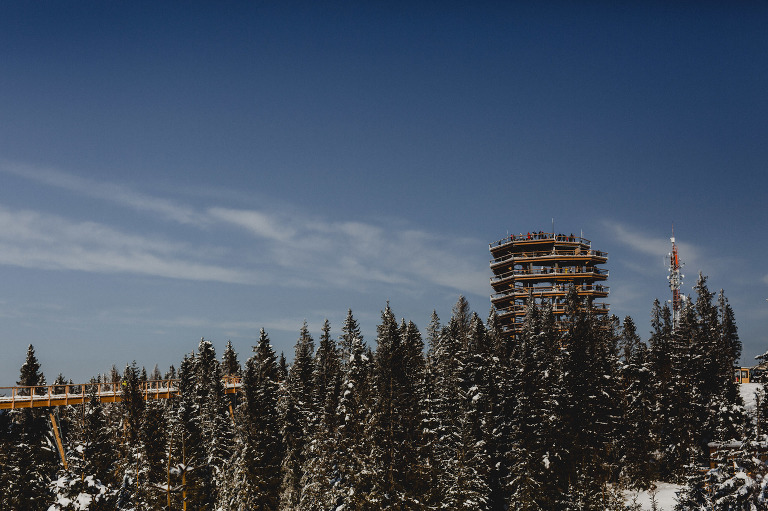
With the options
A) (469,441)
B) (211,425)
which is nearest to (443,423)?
(469,441)

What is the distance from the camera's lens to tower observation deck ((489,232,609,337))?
4884 inches

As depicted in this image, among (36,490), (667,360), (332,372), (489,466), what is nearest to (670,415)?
(667,360)

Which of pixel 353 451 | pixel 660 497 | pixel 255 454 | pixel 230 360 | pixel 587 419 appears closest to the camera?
pixel 353 451

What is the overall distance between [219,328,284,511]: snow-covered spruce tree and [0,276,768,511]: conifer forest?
140 mm

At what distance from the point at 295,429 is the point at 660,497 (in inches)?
1390

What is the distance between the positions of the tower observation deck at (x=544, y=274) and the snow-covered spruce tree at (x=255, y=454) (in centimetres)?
7566

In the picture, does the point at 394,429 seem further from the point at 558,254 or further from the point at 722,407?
the point at 558,254

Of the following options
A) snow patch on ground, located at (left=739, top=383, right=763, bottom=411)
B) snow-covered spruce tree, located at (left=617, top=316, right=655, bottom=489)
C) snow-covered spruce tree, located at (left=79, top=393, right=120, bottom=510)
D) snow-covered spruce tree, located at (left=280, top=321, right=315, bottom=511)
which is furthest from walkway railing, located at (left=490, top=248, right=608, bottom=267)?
snow-covered spruce tree, located at (left=79, top=393, right=120, bottom=510)

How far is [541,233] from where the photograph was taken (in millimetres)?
128625

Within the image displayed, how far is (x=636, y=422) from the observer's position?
6838 cm

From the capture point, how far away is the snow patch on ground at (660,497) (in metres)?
57.2

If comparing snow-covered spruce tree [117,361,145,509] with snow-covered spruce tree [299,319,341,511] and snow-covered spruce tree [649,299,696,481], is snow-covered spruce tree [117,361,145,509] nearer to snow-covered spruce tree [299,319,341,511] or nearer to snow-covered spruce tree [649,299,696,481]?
snow-covered spruce tree [299,319,341,511]

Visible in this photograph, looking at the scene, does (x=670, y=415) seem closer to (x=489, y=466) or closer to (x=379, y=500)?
(x=489, y=466)

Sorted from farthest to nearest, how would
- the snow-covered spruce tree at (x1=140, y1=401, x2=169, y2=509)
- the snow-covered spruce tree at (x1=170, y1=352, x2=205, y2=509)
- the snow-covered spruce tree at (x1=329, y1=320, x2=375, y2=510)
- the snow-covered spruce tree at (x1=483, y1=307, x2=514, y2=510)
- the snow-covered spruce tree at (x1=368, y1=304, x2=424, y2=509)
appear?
the snow-covered spruce tree at (x1=483, y1=307, x2=514, y2=510)
the snow-covered spruce tree at (x1=170, y1=352, x2=205, y2=509)
the snow-covered spruce tree at (x1=140, y1=401, x2=169, y2=509)
the snow-covered spruce tree at (x1=329, y1=320, x2=375, y2=510)
the snow-covered spruce tree at (x1=368, y1=304, x2=424, y2=509)
